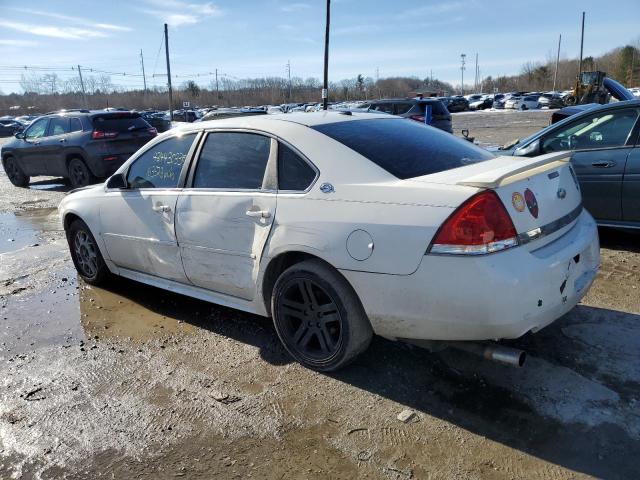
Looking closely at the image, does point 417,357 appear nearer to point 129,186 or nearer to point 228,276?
point 228,276

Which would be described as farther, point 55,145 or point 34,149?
point 34,149

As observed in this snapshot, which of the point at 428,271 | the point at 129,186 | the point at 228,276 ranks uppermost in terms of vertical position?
the point at 129,186

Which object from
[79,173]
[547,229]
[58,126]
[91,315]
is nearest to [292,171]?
[547,229]

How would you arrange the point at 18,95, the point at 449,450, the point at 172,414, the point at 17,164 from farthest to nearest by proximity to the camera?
the point at 18,95, the point at 17,164, the point at 172,414, the point at 449,450

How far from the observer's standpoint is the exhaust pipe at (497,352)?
8.75ft

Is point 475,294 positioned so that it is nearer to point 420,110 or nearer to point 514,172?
point 514,172

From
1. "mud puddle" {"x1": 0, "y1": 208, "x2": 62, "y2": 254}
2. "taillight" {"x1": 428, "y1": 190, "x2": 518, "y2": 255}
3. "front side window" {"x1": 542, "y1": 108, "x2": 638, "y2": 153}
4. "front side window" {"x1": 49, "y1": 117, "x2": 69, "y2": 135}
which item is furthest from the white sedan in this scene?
"front side window" {"x1": 49, "y1": 117, "x2": 69, "y2": 135}

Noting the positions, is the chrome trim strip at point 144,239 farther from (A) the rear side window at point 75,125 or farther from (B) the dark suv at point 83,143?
(A) the rear side window at point 75,125

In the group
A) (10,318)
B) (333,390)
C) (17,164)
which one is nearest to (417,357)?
(333,390)

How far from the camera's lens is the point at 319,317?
315 centimetres

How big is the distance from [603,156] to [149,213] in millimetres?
4310

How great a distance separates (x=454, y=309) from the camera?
8.46 feet

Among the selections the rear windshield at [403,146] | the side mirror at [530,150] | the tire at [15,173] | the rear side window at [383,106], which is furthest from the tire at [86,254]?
the rear side window at [383,106]

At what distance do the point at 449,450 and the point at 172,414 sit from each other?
5.04ft
